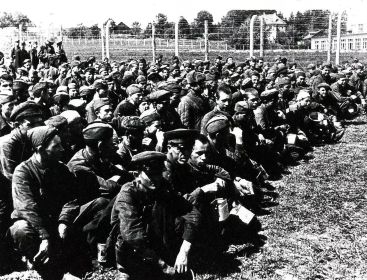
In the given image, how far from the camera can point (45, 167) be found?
4.55 meters

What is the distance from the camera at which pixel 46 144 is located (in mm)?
4441

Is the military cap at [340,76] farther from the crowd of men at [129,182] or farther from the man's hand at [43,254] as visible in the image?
the man's hand at [43,254]

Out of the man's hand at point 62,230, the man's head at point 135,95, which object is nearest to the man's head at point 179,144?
the man's hand at point 62,230

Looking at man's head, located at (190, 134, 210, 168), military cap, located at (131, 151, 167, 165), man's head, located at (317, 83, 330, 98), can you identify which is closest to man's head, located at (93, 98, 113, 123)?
man's head, located at (190, 134, 210, 168)

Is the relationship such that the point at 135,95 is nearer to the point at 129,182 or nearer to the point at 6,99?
the point at 6,99

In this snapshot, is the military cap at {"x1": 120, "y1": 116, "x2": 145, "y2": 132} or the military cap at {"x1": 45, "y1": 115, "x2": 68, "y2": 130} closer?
the military cap at {"x1": 45, "y1": 115, "x2": 68, "y2": 130}

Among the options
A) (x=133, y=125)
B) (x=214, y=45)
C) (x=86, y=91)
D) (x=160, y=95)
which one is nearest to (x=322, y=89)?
(x=86, y=91)

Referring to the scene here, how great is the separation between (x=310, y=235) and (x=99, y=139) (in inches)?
109

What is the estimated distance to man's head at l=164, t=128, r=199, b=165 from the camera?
509 centimetres

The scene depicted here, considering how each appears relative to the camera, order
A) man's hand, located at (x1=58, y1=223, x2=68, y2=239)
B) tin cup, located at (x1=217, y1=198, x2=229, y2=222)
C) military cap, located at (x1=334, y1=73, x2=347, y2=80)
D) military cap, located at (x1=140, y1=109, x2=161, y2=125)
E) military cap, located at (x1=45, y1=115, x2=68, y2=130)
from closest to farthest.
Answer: man's hand, located at (x1=58, y1=223, x2=68, y2=239)
tin cup, located at (x1=217, y1=198, x2=229, y2=222)
military cap, located at (x1=45, y1=115, x2=68, y2=130)
military cap, located at (x1=140, y1=109, x2=161, y2=125)
military cap, located at (x1=334, y1=73, x2=347, y2=80)

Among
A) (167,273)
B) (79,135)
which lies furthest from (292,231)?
(79,135)

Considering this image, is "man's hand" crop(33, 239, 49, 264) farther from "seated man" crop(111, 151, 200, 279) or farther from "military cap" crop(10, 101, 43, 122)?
"military cap" crop(10, 101, 43, 122)

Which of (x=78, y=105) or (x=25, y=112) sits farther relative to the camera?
(x=78, y=105)

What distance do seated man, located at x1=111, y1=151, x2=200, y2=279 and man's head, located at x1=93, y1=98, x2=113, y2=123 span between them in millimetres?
2615
